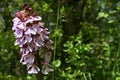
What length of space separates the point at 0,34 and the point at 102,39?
102 cm

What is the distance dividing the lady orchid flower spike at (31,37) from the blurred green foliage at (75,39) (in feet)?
2.56

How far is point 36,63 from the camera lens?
11.7ft

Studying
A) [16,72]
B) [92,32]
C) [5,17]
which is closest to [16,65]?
[16,72]

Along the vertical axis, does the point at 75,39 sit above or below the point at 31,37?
below

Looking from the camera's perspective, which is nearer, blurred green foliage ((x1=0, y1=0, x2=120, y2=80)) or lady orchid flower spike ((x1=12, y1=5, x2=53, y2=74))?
lady orchid flower spike ((x1=12, y1=5, x2=53, y2=74))

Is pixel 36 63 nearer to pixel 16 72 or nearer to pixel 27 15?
pixel 27 15

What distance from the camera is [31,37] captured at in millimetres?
3461

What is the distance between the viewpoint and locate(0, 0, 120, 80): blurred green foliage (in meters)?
4.46

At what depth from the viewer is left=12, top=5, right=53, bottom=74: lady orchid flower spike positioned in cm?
345

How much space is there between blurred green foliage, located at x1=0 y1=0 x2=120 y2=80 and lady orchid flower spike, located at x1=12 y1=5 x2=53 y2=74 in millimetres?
779

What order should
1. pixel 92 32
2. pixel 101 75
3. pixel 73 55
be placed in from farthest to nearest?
1. pixel 92 32
2. pixel 101 75
3. pixel 73 55

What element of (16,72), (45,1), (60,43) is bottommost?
(16,72)

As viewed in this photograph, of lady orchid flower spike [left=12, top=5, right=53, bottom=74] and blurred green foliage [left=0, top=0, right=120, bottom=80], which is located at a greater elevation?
lady orchid flower spike [left=12, top=5, right=53, bottom=74]

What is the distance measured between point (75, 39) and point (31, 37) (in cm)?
122
